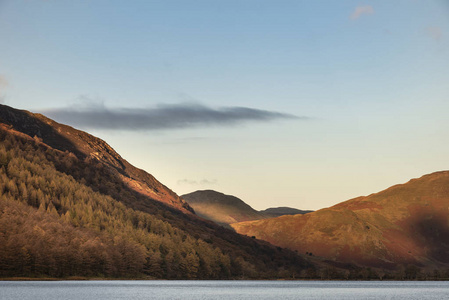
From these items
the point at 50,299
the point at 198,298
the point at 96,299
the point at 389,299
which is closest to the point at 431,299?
the point at 389,299

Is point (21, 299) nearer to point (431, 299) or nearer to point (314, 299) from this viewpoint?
point (314, 299)

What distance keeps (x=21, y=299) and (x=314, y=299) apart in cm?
9098

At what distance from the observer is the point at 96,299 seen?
159m

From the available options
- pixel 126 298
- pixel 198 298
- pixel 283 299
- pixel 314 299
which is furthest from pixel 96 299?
pixel 314 299

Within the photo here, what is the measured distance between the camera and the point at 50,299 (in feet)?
497

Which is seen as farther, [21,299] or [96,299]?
[96,299]

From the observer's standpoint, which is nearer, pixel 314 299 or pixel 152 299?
pixel 152 299

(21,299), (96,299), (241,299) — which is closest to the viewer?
(21,299)

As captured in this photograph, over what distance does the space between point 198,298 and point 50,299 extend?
44.4 metres

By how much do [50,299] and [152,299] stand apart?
97.7 feet


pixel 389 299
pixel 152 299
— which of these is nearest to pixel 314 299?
pixel 389 299

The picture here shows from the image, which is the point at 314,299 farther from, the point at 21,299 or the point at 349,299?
the point at 21,299

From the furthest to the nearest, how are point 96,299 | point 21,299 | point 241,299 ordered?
point 241,299 < point 96,299 < point 21,299

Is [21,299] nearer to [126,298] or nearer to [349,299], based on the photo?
[126,298]
